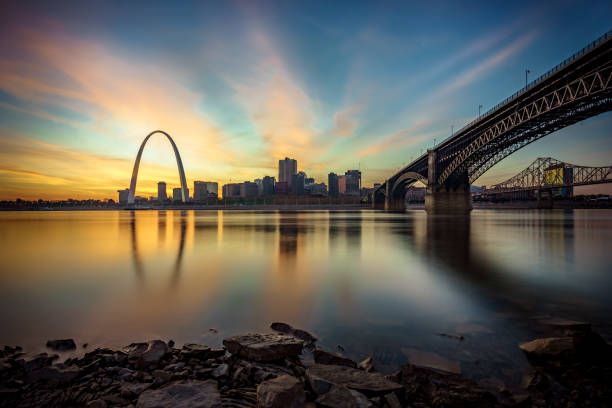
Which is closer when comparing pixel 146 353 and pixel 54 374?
pixel 54 374

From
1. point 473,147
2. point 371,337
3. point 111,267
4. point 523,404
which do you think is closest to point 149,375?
point 371,337

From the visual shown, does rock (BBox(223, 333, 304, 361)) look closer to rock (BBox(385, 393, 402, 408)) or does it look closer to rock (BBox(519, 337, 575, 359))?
rock (BBox(385, 393, 402, 408))

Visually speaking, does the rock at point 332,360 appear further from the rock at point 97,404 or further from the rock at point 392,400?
the rock at point 97,404

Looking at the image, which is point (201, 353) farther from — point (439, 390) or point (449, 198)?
point (449, 198)

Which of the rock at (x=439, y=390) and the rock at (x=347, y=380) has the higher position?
the rock at (x=347, y=380)

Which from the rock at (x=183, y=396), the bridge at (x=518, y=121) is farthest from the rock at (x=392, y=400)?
the bridge at (x=518, y=121)

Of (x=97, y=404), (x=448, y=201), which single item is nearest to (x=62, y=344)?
(x=97, y=404)
